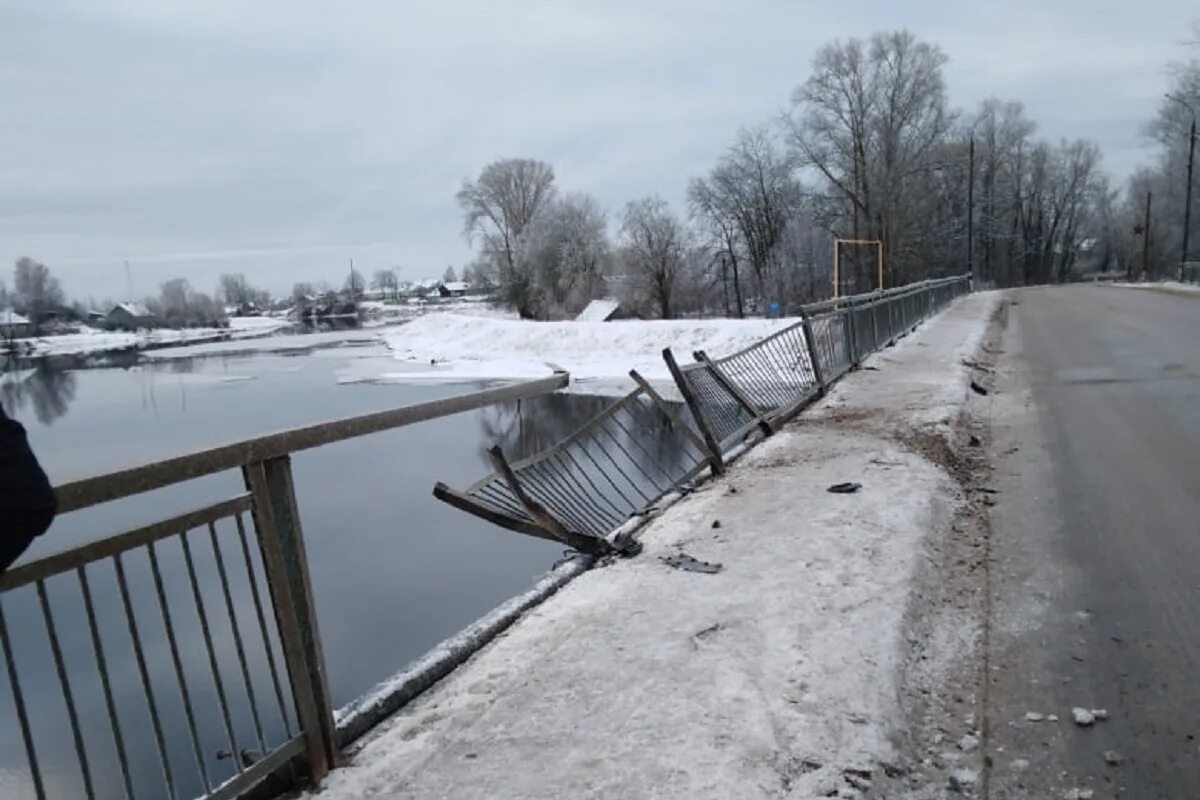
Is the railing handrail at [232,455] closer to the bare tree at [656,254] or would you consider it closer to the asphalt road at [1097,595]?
the asphalt road at [1097,595]

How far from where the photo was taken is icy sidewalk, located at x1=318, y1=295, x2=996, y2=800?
275 centimetres

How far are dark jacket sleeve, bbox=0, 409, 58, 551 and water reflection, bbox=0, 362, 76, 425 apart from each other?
26.6 metres

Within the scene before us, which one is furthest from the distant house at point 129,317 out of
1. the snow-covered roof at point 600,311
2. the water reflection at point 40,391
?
the snow-covered roof at point 600,311

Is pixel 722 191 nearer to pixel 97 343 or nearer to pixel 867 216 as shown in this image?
pixel 867 216

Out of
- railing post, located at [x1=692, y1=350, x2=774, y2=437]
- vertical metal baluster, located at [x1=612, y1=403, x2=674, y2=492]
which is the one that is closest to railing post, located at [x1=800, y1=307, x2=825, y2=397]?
railing post, located at [x1=692, y1=350, x2=774, y2=437]

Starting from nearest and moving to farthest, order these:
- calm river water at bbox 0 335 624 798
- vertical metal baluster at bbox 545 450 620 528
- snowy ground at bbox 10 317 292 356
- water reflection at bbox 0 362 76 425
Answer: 1. vertical metal baluster at bbox 545 450 620 528
2. calm river water at bbox 0 335 624 798
3. water reflection at bbox 0 362 76 425
4. snowy ground at bbox 10 317 292 356

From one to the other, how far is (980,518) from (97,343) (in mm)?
99355

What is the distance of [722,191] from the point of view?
65188mm

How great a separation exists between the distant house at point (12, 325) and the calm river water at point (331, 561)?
225 feet

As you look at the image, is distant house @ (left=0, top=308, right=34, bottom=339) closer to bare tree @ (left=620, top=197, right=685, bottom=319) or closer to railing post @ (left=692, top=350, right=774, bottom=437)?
bare tree @ (left=620, top=197, right=685, bottom=319)

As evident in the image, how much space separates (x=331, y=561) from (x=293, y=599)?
7.59 meters

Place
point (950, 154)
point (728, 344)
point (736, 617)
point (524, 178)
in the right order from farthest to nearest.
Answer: point (524, 178)
point (950, 154)
point (728, 344)
point (736, 617)

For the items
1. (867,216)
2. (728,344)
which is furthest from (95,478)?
(867,216)

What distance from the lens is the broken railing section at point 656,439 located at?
4977 mm
